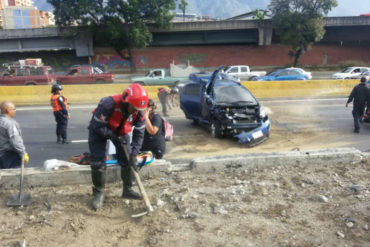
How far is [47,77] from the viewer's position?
61.0ft

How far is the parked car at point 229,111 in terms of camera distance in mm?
8008

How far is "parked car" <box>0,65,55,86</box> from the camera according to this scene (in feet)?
60.3

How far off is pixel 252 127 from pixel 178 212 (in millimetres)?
4662

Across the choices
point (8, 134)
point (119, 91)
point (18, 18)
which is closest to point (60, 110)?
point (8, 134)

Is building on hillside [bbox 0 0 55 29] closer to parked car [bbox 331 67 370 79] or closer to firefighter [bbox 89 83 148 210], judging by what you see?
parked car [bbox 331 67 370 79]

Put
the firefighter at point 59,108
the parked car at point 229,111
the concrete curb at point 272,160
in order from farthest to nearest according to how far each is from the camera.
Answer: the parked car at point 229,111
the firefighter at point 59,108
the concrete curb at point 272,160

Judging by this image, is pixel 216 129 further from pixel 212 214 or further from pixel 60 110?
pixel 212 214

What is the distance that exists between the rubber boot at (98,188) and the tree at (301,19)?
103 ft

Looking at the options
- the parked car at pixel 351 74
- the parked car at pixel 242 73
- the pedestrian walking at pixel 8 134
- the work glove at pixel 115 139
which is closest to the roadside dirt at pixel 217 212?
the pedestrian walking at pixel 8 134

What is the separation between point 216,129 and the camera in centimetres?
842

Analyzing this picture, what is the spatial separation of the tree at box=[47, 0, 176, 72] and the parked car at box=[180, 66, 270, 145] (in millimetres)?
23203

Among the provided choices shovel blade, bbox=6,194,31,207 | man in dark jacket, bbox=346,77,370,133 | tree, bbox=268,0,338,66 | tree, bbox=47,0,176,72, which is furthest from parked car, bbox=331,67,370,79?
shovel blade, bbox=6,194,31,207

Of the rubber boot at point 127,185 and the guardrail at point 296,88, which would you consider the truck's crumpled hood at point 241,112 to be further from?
the guardrail at point 296,88

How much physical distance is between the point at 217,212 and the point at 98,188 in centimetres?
163
